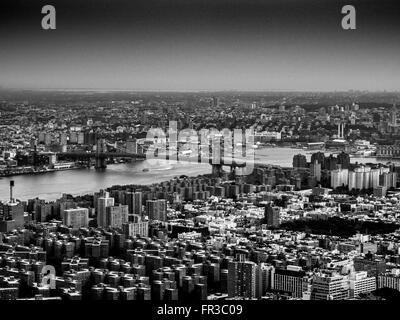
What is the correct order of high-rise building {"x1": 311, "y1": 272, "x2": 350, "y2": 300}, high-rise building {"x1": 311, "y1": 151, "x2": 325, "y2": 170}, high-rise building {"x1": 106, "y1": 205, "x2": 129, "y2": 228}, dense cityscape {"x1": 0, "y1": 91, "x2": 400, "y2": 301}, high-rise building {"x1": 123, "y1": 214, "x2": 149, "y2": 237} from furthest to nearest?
high-rise building {"x1": 311, "y1": 151, "x2": 325, "y2": 170} → high-rise building {"x1": 106, "y1": 205, "x2": 129, "y2": 228} → high-rise building {"x1": 123, "y1": 214, "x2": 149, "y2": 237} → dense cityscape {"x1": 0, "y1": 91, "x2": 400, "y2": 301} → high-rise building {"x1": 311, "y1": 272, "x2": 350, "y2": 300}

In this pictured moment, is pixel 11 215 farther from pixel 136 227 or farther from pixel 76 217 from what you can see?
pixel 136 227

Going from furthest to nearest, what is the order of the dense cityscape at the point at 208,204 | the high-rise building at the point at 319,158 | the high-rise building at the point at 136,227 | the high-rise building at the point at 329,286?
the high-rise building at the point at 319,158 < the high-rise building at the point at 136,227 < the dense cityscape at the point at 208,204 < the high-rise building at the point at 329,286

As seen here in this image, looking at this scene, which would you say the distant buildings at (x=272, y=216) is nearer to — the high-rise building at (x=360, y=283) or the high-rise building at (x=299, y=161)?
the high-rise building at (x=299, y=161)

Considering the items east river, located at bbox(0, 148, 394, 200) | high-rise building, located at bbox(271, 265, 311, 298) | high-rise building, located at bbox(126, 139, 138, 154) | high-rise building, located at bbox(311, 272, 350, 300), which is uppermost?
high-rise building, located at bbox(126, 139, 138, 154)

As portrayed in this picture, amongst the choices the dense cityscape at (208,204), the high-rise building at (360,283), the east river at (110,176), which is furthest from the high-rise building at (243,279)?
the east river at (110,176)

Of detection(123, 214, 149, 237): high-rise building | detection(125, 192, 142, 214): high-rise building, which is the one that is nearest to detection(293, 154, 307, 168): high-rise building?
detection(125, 192, 142, 214): high-rise building

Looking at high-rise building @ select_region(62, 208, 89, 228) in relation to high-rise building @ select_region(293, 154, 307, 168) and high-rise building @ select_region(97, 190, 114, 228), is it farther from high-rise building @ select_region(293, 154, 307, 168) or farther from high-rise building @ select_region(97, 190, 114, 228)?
high-rise building @ select_region(293, 154, 307, 168)

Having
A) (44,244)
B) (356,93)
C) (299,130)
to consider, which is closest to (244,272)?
(44,244)
